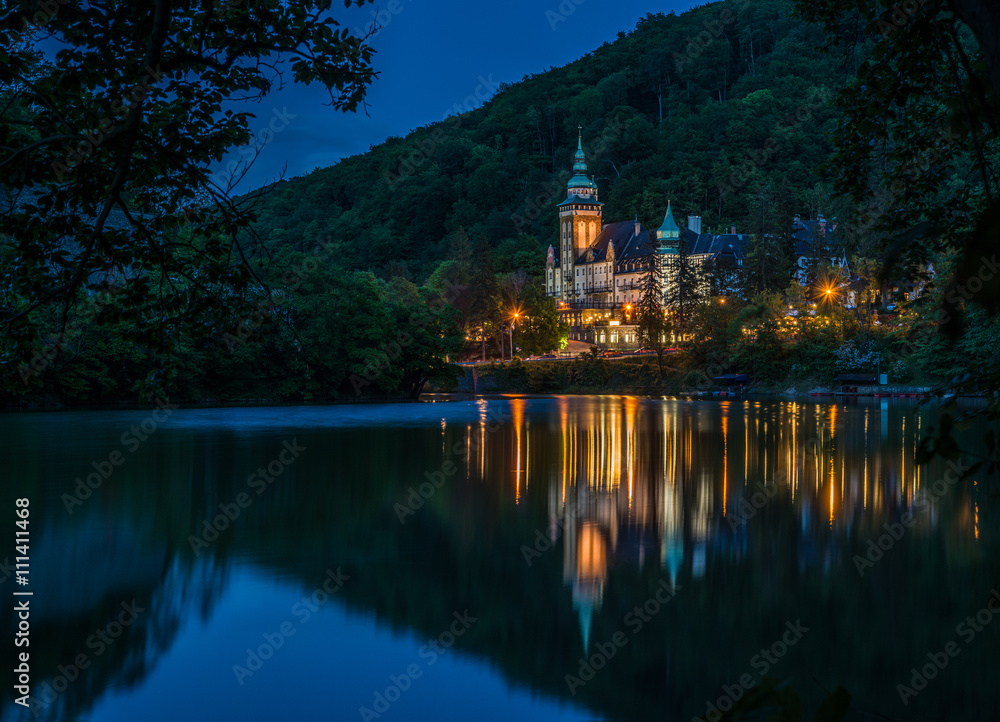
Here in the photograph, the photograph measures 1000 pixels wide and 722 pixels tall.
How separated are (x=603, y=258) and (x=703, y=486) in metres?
109

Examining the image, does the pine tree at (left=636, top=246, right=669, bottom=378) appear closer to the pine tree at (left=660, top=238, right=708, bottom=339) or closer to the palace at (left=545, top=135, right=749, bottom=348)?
the pine tree at (left=660, top=238, right=708, bottom=339)

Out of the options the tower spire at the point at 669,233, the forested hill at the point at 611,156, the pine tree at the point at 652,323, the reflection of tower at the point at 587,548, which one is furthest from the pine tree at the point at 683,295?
the reflection of tower at the point at 587,548

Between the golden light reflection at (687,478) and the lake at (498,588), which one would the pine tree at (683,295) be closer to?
the golden light reflection at (687,478)

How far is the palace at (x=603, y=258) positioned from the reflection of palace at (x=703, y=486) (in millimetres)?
67067

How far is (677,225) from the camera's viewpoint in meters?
119

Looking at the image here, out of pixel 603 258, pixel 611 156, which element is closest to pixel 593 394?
pixel 603 258

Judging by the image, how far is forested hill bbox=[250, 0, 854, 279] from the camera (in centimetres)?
13900

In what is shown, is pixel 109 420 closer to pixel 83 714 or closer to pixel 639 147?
pixel 83 714

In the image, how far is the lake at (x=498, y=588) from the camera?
319 inches

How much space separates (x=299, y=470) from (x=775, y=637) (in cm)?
1510

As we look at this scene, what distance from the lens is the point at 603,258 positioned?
126188 mm

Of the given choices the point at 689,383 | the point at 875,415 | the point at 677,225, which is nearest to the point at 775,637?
the point at 875,415

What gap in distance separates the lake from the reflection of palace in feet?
0.34

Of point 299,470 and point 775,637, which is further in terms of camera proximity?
point 299,470
